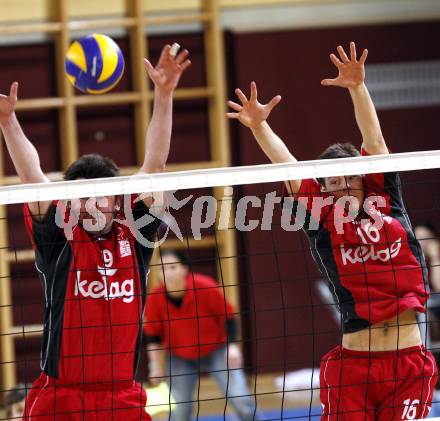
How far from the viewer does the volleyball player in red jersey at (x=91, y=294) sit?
435cm

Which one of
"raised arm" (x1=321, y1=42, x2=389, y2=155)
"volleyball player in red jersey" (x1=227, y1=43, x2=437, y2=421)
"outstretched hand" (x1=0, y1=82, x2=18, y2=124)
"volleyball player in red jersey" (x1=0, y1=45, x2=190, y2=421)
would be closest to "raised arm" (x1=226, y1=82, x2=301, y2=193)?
"volleyball player in red jersey" (x1=227, y1=43, x2=437, y2=421)

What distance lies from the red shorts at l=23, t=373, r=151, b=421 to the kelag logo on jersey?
385 mm

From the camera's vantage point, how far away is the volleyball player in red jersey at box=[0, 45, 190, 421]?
14.3 ft

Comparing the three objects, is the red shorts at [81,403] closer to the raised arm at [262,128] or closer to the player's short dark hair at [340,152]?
the raised arm at [262,128]

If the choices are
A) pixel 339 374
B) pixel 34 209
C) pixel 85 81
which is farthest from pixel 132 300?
pixel 85 81

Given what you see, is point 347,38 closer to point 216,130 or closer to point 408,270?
point 216,130

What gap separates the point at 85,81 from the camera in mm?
5480

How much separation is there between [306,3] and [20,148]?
5.73 metres

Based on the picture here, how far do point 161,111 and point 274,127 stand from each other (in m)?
5.22

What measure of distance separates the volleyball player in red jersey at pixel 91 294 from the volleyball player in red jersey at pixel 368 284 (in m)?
0.81

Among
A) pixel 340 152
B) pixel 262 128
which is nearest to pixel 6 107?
pixel 262 128

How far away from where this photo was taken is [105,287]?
441 cm

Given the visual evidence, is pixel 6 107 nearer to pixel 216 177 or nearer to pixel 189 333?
pixel 216 177

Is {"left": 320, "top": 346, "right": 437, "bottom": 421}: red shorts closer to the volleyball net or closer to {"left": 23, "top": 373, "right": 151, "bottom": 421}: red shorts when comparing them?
the volleyball net
